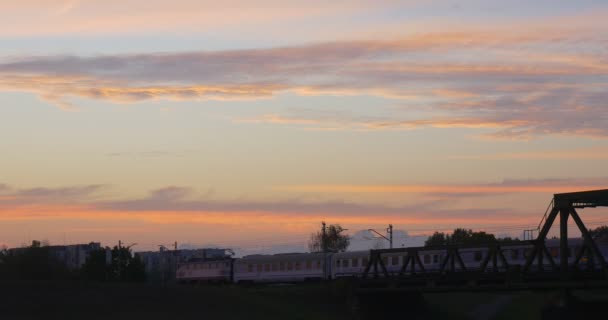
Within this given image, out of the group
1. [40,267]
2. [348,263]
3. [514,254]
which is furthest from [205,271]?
[514,254]

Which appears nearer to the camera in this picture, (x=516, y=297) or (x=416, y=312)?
(x=416, y=312)

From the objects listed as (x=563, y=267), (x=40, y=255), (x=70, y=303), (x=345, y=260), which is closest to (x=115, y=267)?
(x=40, y=255)

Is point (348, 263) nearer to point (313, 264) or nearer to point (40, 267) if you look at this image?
point (313, 264)

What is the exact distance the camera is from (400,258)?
326 ft

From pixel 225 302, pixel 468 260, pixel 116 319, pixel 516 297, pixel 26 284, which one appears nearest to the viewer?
pixel 116 319

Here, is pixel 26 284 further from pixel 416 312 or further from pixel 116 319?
pixel 416 312

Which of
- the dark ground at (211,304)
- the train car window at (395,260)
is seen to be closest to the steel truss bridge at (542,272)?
the dark ground at (211,304)

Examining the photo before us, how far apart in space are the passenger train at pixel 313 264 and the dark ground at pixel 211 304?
4564mm

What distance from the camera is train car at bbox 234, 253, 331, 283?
4190 inches

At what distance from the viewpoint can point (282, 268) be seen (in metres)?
110

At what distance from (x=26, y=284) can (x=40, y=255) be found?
3725cm

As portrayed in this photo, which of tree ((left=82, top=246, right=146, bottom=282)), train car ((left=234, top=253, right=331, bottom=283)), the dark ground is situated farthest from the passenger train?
tree ((left=82, top=246, right=146, bottom=282))

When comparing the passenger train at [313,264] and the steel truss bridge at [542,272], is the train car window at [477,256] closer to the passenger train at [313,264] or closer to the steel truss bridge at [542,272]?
the passenger train at [313,264]

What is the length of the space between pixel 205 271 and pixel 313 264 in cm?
2019
